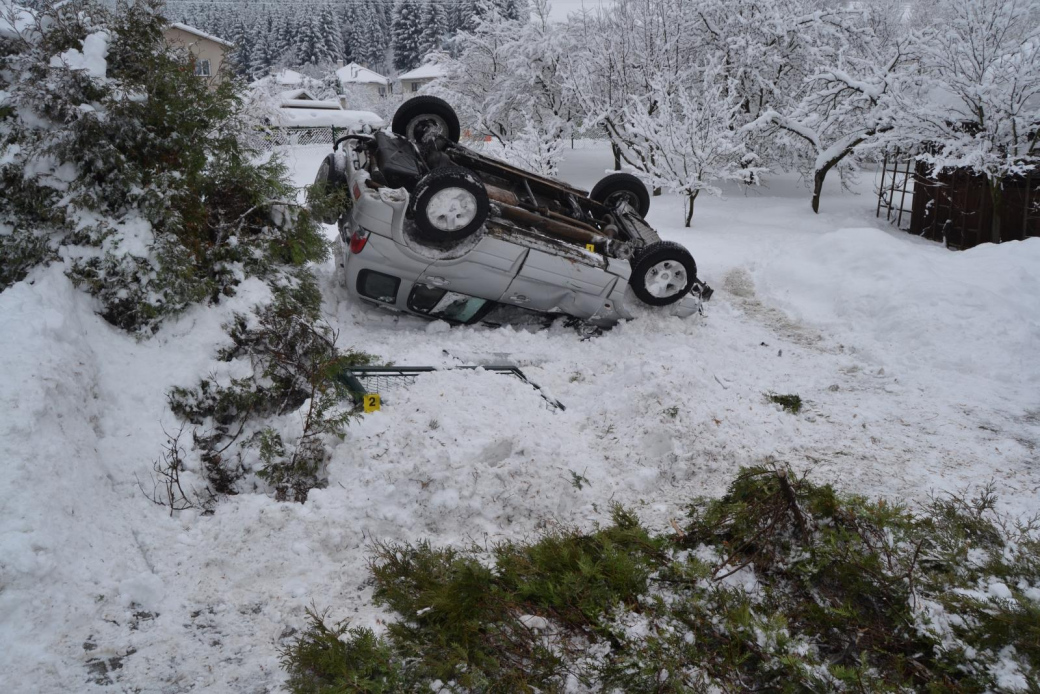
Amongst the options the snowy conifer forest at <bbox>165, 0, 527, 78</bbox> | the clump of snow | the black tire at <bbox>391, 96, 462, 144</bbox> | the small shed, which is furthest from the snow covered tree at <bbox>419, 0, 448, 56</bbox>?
the clump of snow

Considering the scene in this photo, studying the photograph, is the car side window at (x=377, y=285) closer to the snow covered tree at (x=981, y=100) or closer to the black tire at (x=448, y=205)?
the black tire at (x=448, y=205)

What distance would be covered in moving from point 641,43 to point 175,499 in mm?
18900

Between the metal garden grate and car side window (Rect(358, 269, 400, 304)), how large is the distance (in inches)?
59.4

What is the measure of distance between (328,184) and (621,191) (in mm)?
3982

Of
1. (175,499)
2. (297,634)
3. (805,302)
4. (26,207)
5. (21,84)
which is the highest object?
(21,84)

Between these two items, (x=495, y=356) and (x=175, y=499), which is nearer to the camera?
(x=175, y=499)

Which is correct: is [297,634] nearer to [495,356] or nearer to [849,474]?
[495,356]

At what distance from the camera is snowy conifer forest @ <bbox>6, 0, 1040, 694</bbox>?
297 centimetres

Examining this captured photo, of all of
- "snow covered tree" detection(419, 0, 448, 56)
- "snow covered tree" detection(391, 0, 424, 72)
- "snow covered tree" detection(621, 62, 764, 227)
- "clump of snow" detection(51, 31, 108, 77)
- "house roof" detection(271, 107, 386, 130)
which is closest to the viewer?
"clump of snow" detection(51, 31, 108, 77)

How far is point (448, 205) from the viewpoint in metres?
5.86

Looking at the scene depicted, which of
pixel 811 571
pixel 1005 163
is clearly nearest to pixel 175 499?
pixel 811 571

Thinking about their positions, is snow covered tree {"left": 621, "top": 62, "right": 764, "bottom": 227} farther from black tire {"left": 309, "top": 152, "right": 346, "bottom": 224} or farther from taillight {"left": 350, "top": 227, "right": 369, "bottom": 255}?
taillight {"left": 350, "top": 227, "right": 369, "bottom": 255}

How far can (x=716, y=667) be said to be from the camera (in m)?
2.97

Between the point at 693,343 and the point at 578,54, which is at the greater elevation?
the point at 578,54
